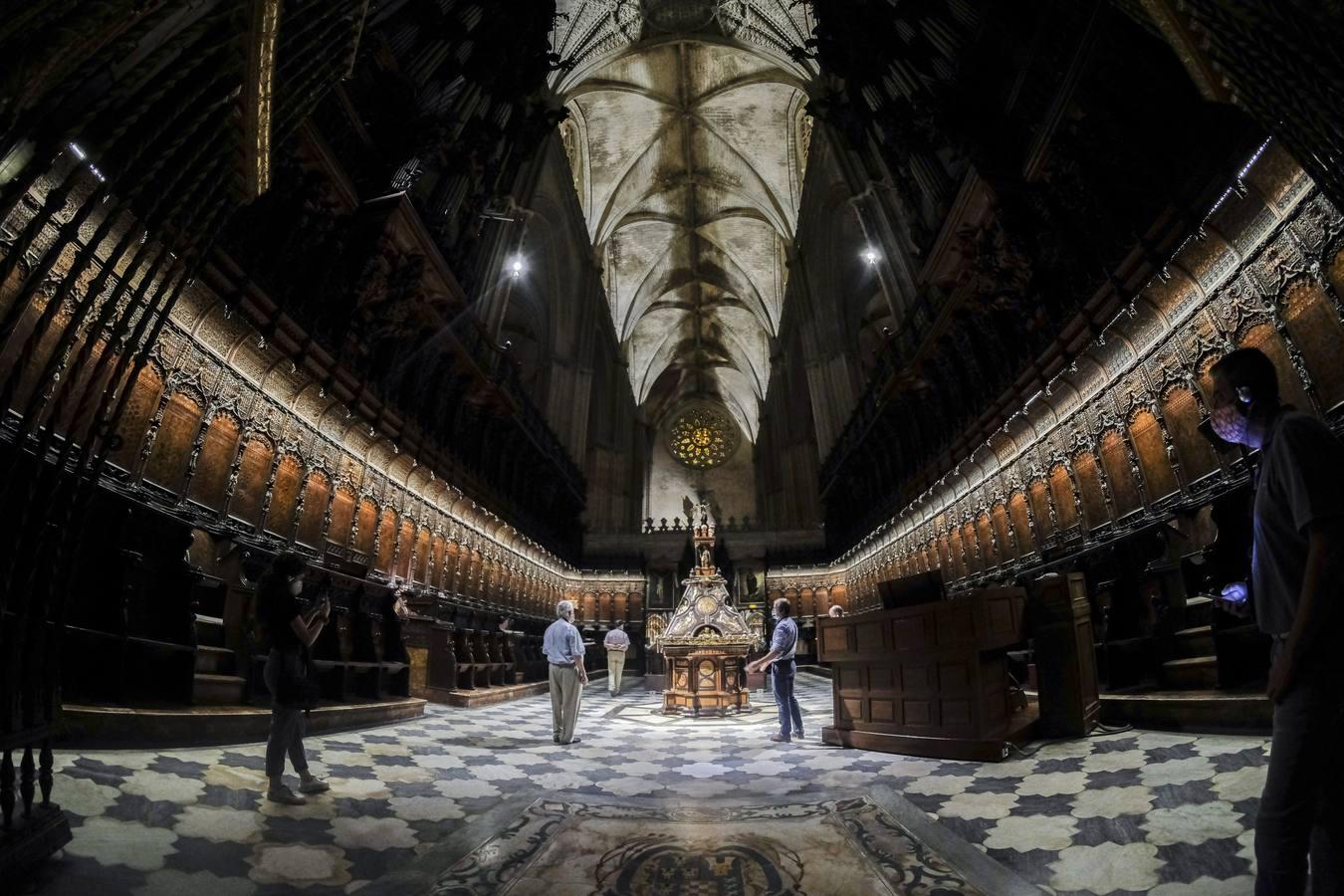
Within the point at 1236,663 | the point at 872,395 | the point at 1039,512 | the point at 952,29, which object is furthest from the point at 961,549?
the point at 952,29

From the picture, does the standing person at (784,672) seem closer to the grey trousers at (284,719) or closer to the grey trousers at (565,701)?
the grey trousers at (565,701)

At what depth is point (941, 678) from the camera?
4.37m

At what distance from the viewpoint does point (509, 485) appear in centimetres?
1728

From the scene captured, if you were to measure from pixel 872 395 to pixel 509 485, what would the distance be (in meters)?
9.89

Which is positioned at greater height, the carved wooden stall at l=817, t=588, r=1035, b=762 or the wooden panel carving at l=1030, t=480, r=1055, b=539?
the wooden panel carving at l=1030, t=480, r=1055, b=539

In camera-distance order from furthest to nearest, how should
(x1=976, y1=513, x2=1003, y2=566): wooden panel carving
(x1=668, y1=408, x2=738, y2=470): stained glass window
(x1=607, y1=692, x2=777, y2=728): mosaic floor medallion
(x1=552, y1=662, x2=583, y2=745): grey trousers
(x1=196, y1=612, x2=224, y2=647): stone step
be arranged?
(x1=668, y1=408, x2=738, y2=470): stained glass window → (x1=976, y1=513, x2=1003, y2=566): wooden panel carving → (x1=607, y1=692, x2=777, y2=728): mosaic floor medallion → (x1=552, y1=662, x2=583, y2=745): grey trousers → (x1=196, y1=612, x2=224, y2=647): stone step

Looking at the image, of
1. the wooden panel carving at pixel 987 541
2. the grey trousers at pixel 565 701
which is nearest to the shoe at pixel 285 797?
the grey trousers at pixel 565 701

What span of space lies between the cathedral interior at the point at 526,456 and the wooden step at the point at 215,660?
4 centimetres

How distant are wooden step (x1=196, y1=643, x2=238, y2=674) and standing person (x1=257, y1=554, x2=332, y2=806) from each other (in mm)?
1806

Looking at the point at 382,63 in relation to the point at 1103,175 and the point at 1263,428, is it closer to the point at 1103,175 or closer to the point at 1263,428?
the point at 1103,175

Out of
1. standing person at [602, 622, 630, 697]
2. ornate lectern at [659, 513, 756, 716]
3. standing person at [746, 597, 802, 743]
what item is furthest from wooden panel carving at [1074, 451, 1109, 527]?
standing person at [602, 622, 630, 697]

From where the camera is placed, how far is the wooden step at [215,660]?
Result: 4.63 meters

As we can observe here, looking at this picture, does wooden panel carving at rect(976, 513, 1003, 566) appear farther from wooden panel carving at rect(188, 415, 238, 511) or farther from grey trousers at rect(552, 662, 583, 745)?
wooden panel carving at rect(188, 415, 238, 511)

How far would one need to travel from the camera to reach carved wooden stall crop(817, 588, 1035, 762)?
4086mm
